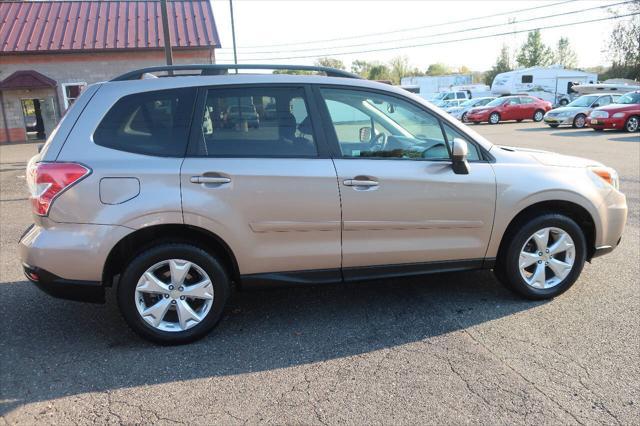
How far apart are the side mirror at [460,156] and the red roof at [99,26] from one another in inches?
836

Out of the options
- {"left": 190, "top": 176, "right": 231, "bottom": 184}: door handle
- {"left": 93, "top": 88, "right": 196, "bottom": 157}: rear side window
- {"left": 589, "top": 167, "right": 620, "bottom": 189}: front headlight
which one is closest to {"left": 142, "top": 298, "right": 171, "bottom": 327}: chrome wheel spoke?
{"left": 190, "top": 176, "right": 231, "bottom": 184}: door handle

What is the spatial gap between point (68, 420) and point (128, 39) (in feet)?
77.2

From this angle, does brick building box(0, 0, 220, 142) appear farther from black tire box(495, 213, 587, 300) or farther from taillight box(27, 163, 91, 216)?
black tire box(495, 213, 587, 300)

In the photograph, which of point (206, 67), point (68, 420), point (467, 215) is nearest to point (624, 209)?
point (467, 215)

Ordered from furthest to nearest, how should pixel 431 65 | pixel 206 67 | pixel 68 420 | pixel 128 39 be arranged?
1. pixel 431 65
2. pixel 128 39
3. pixel 206 67
4. pixel 68 420

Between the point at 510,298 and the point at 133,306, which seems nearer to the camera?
the point at 133,306

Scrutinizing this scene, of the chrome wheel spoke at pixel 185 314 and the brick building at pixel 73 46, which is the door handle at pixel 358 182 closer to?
the chrome wheel spoke at pixel 185 314

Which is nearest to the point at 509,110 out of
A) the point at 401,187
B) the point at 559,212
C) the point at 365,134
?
the point at 559,212

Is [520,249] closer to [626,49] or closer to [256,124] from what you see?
[256,124]

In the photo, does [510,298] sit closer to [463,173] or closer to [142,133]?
[463,173]

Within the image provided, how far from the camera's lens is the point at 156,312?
3.38m

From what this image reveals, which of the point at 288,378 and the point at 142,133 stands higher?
the point at 142,133

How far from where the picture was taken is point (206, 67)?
3639 mm

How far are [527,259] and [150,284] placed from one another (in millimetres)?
2879
